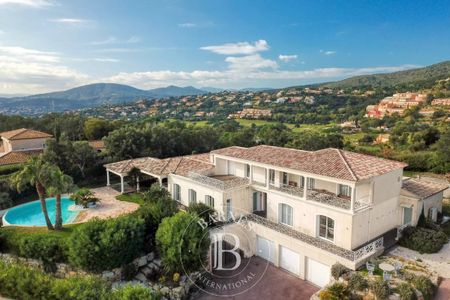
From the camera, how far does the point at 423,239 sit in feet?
70.5

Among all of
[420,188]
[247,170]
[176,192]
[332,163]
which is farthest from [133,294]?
[420,188]

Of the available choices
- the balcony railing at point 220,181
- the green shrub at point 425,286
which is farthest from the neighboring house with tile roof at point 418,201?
the balcony railing at point 220,181

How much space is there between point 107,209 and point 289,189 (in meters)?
18.0

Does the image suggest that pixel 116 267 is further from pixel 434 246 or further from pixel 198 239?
pixel 434 246

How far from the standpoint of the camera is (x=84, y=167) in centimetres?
4159

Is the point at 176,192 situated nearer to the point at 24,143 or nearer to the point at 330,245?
the point at 330,245

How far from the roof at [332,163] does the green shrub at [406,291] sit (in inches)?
238

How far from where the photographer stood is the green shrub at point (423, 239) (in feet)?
69.3

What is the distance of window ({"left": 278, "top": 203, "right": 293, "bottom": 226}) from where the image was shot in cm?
2364

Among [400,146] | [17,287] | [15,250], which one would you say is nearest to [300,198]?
[17,287]

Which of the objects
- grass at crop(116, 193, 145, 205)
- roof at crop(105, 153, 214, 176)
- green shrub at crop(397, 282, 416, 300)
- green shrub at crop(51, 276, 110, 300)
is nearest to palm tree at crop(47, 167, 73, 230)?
green shrub at crop(51, 276, 110, 300)

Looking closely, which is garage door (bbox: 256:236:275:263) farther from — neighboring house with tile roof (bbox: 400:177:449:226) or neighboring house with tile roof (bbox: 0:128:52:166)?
neighboring house with tile roof (bbox: 0:128:52:166)

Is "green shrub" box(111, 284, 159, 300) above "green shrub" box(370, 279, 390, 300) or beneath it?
beneath

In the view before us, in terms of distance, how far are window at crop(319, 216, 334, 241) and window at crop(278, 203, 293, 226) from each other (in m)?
2.52
